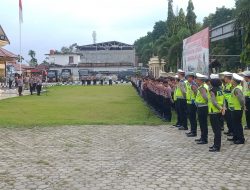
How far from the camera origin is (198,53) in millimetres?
18266

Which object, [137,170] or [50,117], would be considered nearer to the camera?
[137,170]

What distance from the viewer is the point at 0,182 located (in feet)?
22.8

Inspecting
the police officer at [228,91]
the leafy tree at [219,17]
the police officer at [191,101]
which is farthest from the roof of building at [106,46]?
the police officer at [228,91]

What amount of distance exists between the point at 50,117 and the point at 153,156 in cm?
818

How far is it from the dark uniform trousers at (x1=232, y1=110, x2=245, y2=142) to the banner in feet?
19.4

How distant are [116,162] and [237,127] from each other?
3619 millimetres

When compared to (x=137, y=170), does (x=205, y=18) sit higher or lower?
higher

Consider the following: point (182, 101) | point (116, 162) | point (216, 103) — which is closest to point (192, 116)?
point (182, 101)

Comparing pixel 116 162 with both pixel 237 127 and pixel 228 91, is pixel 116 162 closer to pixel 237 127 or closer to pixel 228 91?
pixel 237 127

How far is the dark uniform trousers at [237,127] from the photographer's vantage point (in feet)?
34.6

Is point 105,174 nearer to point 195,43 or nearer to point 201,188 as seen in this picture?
point 201,188

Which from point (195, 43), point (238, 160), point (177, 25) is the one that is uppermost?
point (177, 25)

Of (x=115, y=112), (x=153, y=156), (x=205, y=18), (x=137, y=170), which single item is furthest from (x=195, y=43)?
(x=205, y=18)

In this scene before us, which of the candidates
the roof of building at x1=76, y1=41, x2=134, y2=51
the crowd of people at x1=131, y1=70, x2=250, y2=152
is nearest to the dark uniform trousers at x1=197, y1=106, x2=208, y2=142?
the crowd of people at x1=131, y1=70, x2=250, y2=152
